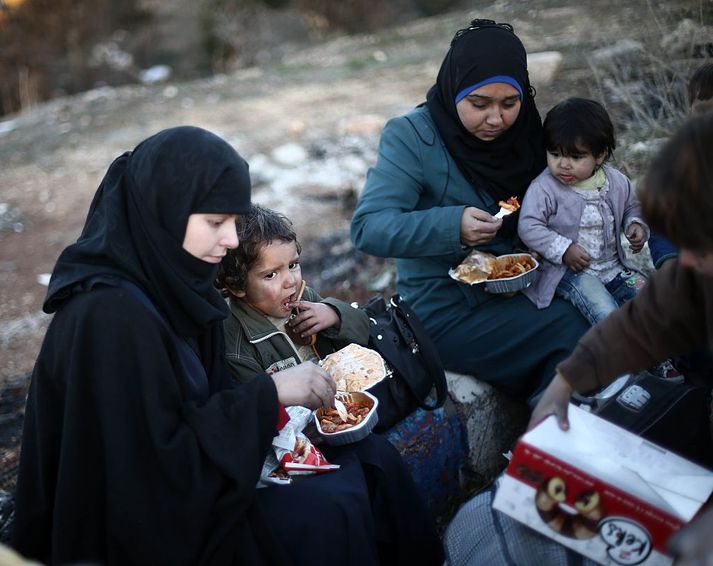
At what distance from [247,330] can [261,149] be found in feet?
19.6

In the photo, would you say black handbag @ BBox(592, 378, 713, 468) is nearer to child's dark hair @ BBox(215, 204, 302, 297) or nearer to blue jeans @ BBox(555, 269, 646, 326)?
blue jeans @ BBox(555, 269, 646, 326)

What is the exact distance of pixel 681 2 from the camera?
16.8 feet

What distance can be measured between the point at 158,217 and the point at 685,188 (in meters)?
1.41

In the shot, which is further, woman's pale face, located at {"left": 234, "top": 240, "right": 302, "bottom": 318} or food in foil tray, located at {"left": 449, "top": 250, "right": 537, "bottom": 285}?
food in foil tray, located at {"left": 449, "top": 250, "right": 537, "bottom": 285}

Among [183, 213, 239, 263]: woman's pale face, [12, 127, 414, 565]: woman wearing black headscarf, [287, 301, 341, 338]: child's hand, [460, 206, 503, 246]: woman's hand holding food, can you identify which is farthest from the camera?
[460, 206, 503, 246]: woman's hand holding food

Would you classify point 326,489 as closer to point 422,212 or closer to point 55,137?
point 422,212

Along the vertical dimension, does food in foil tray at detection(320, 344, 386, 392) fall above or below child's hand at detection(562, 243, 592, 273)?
below

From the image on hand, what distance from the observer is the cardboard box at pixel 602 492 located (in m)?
1.63

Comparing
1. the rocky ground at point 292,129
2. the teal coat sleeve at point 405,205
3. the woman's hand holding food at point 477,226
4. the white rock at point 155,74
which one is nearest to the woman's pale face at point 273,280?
the teal coat sleeve at point 405,205

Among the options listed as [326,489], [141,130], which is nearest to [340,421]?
[326,489]

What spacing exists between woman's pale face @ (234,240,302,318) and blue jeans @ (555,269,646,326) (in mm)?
1169

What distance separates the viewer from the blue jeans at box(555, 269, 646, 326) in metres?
2.95

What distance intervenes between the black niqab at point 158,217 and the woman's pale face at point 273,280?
1.37ft

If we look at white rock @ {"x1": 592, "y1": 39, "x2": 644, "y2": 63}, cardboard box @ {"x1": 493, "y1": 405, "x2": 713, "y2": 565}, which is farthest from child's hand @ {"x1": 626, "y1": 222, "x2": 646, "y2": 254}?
white rock @ {"x1": 592, "y1": 39, "x2": 644, "y2": 63}
